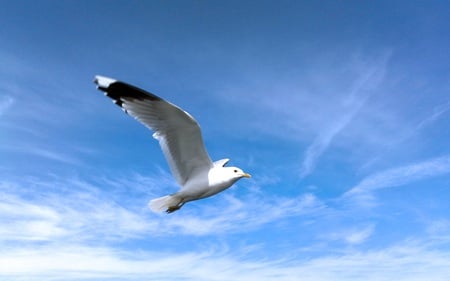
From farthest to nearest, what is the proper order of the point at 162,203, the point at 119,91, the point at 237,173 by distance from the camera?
the point at 162,203
the point at 237,173
the point at 119,91

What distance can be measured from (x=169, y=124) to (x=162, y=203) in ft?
5.22

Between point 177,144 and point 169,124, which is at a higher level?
point 169,124

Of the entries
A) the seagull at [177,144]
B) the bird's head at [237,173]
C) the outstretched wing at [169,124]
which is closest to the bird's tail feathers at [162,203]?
the seagull at [177,144]

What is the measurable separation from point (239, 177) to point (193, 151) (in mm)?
987

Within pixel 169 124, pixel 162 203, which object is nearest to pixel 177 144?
pixel 169 124

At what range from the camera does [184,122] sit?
384 inches

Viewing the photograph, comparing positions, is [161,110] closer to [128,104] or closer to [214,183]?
[128,104]

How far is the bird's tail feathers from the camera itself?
33.8 ft

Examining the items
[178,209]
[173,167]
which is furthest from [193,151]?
[178,209]

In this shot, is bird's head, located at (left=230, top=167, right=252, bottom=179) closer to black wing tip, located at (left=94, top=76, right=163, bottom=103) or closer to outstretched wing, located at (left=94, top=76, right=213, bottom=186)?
outstretched wing, located at (left=94, top=76, right=213, bottom=186)

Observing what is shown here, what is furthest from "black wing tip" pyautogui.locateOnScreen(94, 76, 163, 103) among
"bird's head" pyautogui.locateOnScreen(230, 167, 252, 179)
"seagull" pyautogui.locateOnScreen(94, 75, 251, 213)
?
"bird's head" pyautogui.locateOnScreen(230, 167, 252, 179)

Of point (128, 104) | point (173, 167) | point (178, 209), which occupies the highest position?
point (128, 104)

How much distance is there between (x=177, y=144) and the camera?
1005cm

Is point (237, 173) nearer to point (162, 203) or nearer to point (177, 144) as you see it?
point (177, 144)
